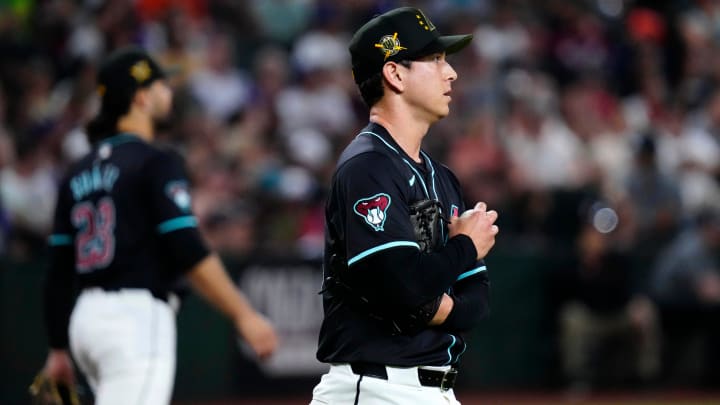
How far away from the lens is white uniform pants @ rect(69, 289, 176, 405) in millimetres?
4863

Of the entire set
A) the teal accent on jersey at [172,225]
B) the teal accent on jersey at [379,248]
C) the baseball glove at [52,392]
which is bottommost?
the baseball glove at [52,392]

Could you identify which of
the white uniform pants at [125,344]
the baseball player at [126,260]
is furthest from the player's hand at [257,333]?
the white uniform pants at [125,344]

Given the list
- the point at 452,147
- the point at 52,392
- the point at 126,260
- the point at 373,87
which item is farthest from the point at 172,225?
the point at 452,147

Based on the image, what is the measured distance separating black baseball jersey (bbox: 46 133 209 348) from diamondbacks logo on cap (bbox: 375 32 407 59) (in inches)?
57.7

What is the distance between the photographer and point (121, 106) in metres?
5.43

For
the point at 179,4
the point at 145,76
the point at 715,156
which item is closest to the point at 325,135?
the point at 179,4

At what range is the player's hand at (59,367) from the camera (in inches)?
213

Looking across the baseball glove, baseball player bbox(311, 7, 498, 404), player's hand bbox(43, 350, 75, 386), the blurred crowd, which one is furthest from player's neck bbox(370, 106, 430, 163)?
the blurred crowd

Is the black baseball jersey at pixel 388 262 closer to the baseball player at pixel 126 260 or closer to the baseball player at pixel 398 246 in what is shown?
the baseball player at pixel 398 246

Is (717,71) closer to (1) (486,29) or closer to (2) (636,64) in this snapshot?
(2) (636,64)

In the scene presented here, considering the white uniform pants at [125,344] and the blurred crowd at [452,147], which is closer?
the white uniform pants at [125,344]

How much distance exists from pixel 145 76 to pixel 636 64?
11413 mm

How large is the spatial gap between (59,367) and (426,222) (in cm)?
224

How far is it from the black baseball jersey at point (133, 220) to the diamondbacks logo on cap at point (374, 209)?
1.48m
